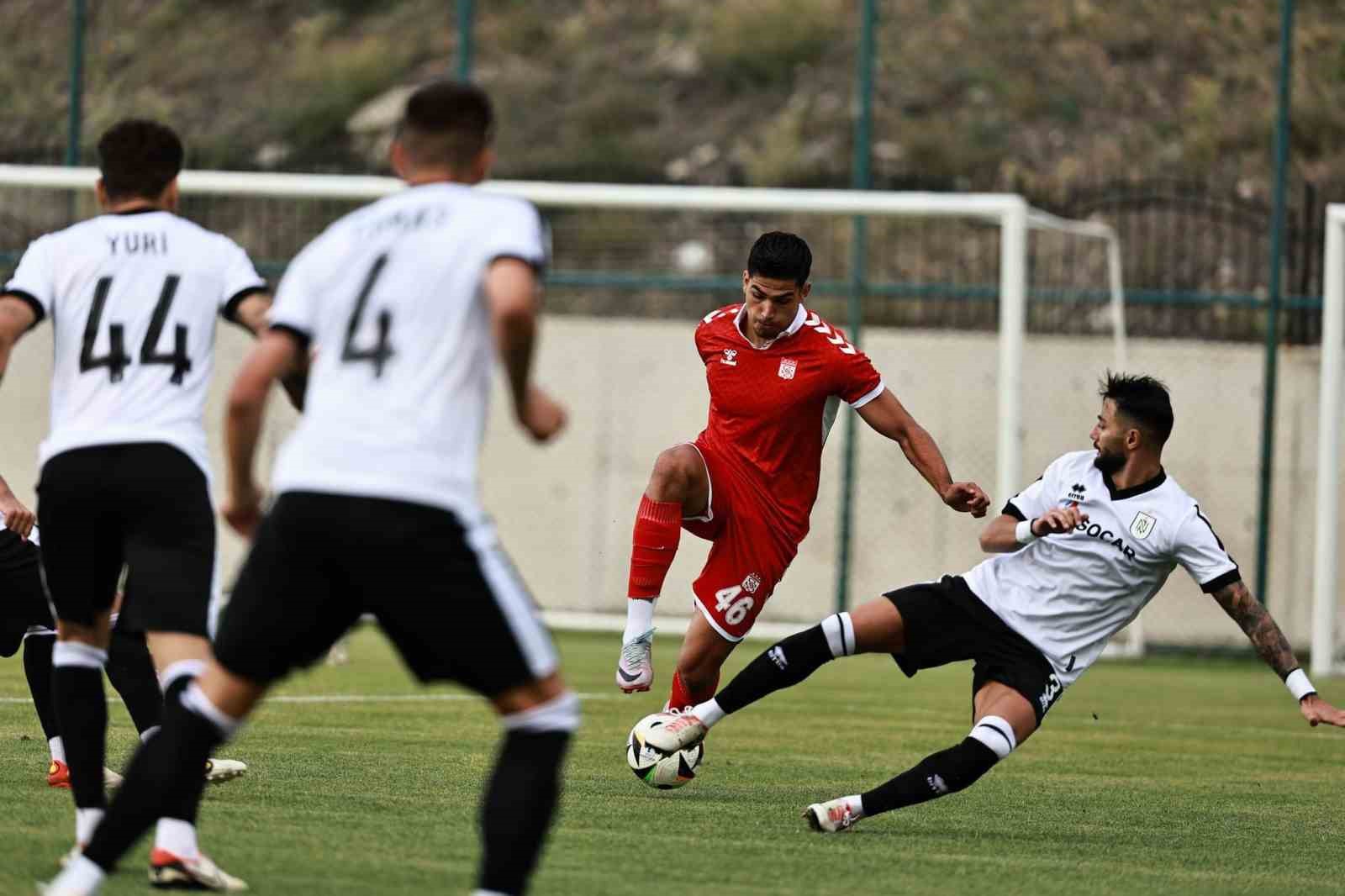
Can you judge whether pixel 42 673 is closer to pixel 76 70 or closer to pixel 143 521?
pixel 143 521

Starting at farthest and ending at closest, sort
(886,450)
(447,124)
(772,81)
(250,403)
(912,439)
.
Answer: (772,81) → (886,450) → (912,439) → (447,124) → (250,403)

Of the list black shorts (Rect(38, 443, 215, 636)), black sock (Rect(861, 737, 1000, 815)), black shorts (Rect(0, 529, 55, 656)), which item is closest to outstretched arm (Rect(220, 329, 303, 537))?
black shorts (Rect(38, 443, 215, 636))

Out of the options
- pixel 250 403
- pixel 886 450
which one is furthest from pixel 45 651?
pixel 886 450

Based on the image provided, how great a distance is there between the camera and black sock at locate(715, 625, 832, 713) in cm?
726

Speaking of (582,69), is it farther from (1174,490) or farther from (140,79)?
(1174,490)

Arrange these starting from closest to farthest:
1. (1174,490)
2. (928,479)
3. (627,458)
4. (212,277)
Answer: (212,277) < (1174,490) < (928,479) < (627,458)

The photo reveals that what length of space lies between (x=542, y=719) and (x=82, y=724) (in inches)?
66.3

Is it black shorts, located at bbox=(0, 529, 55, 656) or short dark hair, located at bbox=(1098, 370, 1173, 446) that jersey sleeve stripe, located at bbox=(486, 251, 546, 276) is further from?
short dark hair, located at bbox=(1098, 370, 1173, 446)

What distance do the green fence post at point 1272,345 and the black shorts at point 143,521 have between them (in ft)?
41.9

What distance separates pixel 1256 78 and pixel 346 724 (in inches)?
823

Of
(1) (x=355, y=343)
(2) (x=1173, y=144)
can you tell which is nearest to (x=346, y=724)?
(1) (x=355, y=343)

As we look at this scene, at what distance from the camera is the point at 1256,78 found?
89.4 ft

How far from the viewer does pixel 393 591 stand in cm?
427

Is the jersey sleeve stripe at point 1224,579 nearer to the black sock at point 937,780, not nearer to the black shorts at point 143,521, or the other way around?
the black sock at point 937,780
